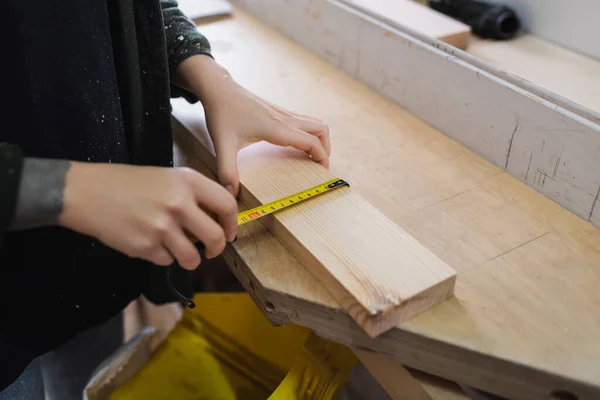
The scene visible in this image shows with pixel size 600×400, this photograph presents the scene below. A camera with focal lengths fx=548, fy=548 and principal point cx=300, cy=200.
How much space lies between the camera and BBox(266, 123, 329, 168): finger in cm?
99

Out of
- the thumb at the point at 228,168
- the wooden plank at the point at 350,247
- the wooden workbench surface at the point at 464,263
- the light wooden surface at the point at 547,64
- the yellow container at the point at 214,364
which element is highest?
the light wooden surface at the point at 547,64

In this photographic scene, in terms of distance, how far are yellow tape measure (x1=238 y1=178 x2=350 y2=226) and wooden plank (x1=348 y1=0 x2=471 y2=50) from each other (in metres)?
0.49

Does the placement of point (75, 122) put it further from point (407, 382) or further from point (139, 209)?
point (407, 382)

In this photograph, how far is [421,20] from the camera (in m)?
1.31

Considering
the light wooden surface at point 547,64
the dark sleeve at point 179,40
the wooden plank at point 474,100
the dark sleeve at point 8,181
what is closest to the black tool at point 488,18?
the light wooden surface at point 547,64

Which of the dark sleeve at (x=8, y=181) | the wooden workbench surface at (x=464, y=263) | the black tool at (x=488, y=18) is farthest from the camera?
the black tool at (x=488, y=18)

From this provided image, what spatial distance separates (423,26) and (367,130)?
0.99ft

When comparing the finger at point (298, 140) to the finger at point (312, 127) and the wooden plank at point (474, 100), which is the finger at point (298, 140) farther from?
the wooden plank at point (474, 100)

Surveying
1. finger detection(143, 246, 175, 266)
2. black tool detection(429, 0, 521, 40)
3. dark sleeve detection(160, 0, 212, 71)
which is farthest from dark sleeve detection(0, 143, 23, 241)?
black tool detection(429, 0, 521, 40)

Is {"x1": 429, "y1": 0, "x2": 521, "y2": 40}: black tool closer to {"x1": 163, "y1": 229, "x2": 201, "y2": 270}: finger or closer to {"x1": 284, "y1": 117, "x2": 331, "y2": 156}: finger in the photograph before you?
{"x1": 284, "y1": 117, "x2": 331, "y2": 156}: finger

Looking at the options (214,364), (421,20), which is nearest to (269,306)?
(214,364)

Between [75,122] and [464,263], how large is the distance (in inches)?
26.0

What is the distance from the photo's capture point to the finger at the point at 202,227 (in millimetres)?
697

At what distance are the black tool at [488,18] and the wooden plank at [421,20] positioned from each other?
0.13 feet
